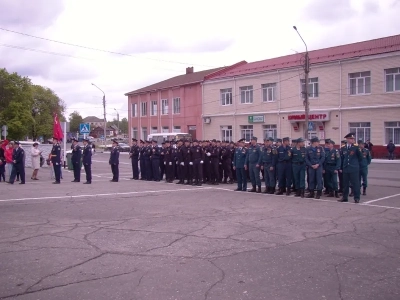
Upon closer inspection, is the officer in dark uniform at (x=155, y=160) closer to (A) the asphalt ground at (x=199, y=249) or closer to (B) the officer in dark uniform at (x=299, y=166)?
(A) the asphalt ground at (x=199, y=249)

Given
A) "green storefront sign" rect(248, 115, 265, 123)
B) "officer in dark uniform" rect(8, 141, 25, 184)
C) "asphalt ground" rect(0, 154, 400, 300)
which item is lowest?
"asphalt ground" rect(0, 154, 400, 300)

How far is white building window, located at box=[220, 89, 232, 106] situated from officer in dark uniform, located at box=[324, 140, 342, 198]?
3166 centimetres

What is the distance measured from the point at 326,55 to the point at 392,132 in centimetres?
940

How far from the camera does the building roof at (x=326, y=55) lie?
3406 cm

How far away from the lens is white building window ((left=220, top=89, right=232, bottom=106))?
4528 centimetres

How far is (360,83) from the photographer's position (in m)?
34.5

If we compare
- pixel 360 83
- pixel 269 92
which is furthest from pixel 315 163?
pixel 269 92

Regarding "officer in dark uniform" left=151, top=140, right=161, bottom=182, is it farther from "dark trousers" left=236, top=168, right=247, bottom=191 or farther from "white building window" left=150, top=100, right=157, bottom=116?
"white building window" left=150, top=100, right=157, bottom=116

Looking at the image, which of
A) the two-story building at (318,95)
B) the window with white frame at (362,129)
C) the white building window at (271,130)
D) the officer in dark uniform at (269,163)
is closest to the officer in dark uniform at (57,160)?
the officer in dark uniform at (269,163)

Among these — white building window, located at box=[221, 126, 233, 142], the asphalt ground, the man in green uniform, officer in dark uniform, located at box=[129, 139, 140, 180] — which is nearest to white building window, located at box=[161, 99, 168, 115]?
white building window, located at box=[221, 126, 233, 142]

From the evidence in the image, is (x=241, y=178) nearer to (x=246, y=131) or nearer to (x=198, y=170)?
(x=198, y=170)

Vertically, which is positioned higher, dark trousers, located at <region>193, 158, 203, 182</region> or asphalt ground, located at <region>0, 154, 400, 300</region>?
dark trousers, located at <region>193, 158, 203, 182</region>

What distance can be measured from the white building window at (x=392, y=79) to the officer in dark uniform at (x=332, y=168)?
851 inches

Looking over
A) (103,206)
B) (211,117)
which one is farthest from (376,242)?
(211,117)
